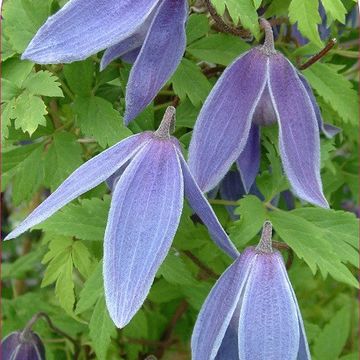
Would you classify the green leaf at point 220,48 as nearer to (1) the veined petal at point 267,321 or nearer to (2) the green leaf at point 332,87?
(2) the green leaf at point 332,87

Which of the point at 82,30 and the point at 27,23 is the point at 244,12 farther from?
the point at 27,23

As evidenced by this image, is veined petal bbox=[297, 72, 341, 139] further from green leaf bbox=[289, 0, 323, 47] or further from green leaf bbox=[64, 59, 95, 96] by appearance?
green leaf bbox=[64, 59, 95, 96]

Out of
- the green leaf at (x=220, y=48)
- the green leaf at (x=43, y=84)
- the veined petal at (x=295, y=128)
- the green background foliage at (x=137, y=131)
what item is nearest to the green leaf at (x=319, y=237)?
the green background foliage at (x=137, y=131)

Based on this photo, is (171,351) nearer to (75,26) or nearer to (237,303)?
(237,303)

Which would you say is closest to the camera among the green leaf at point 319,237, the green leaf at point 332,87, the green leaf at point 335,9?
the green leaf at point 335,9

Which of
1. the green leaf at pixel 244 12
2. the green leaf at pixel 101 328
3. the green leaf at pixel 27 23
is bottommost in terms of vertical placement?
the green leaf at pixel 101 328

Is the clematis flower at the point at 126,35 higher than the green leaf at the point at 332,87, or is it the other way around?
the clematis flower at the point at 126,35

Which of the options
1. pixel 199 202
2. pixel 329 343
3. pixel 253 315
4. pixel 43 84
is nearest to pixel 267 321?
pixel 253 315
